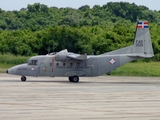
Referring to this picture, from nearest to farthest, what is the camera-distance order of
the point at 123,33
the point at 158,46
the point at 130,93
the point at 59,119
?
the point at 59,119 < the point at 130,93 < the point at 158,46 < the point at 123,33

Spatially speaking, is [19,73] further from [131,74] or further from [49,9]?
[49,9]

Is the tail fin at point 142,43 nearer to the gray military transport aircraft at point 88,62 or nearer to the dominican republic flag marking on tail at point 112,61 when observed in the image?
the gray military transport aircraft at point 88,62

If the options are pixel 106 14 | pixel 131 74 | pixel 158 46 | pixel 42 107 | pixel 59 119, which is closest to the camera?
pixel 59 119

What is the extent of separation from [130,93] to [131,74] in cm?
2233

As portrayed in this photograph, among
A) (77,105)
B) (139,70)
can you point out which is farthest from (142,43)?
(77,105)

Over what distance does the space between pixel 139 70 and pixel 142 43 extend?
14452mm

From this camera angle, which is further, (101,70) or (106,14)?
(106,14)

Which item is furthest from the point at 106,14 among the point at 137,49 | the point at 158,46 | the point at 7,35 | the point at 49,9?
the point at 137,49

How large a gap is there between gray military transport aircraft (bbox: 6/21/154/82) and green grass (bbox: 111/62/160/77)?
11.8m

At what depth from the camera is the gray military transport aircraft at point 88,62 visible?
38.4 m

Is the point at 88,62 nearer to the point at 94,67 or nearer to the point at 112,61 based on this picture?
the point at 94,67

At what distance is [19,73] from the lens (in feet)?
128

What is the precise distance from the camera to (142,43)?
38.5m

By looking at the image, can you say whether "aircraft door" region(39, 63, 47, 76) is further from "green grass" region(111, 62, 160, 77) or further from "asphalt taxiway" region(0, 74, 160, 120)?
"green grass" region(111, 62, 160, 77)
